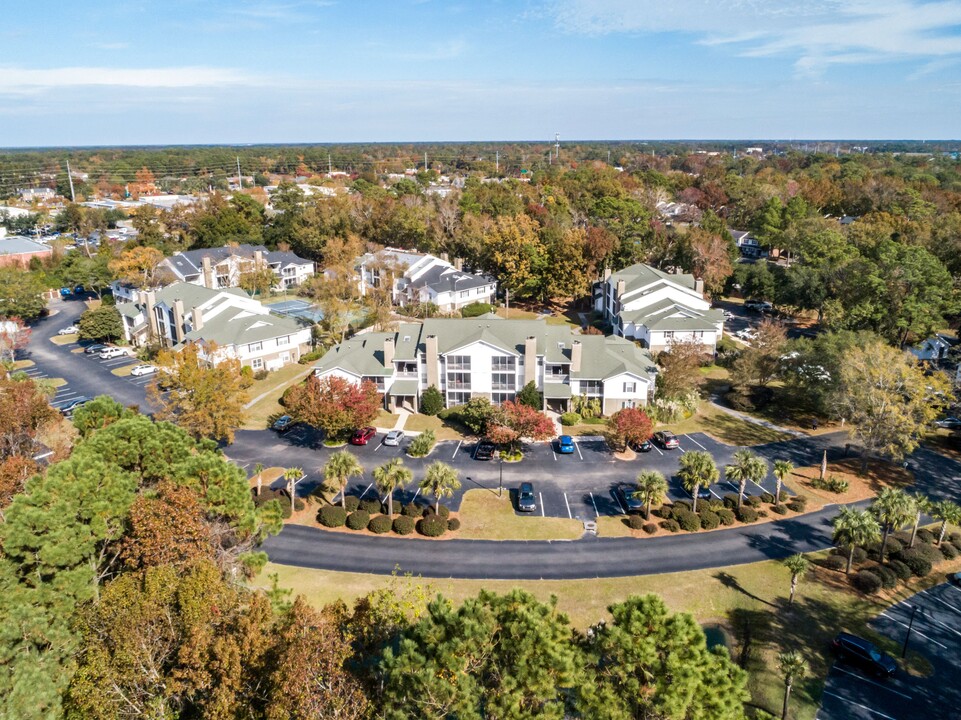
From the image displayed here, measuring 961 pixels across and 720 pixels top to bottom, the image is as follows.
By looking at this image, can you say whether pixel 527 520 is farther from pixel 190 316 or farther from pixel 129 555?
pixel 190 316

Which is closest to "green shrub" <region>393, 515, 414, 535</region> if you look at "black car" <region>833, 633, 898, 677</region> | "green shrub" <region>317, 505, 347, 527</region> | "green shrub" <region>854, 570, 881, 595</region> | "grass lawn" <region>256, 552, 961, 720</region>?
"green shrub" <region>317, 505, 347, 527</region>

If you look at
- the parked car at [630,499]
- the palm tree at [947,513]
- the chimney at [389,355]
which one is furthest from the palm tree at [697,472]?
the chimney at [389,355]

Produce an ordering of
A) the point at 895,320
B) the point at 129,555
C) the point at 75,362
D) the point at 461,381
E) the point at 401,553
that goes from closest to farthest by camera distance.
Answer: the point at 129,555, the point at 401,553, the point at 461,381, the point at 895,320, the point at 75,362

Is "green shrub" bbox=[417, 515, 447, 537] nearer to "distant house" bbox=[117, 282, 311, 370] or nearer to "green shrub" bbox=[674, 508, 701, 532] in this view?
"green shrub" bbox=[674, 508, 701, 532]

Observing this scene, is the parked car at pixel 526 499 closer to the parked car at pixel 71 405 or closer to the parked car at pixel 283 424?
the parked car at pixel 283 424

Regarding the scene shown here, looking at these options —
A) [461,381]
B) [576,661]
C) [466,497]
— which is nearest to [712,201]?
[461,381]

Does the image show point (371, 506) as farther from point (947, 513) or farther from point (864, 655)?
point (947, 513)
